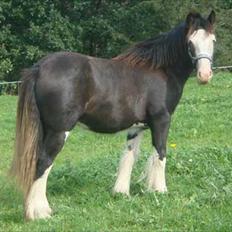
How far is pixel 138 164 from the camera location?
27.2ft

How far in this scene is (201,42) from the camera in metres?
6.59

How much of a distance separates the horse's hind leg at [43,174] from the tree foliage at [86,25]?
19.8 meters

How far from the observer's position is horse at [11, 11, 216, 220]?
6152 millimetres

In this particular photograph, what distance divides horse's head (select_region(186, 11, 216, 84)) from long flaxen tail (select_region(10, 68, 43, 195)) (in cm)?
173

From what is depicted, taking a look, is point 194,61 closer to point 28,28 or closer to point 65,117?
point 65,117

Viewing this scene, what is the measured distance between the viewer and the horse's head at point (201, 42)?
6547 mm

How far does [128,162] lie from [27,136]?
1.39m

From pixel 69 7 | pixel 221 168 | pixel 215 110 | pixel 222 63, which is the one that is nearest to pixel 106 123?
pixel 221 168

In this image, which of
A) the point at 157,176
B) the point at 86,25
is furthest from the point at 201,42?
the point at 86,25

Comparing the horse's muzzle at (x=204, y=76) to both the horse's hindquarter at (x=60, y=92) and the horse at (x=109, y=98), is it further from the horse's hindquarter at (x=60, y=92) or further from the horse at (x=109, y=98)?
the horse's hindquarter at (x=60, y=92)

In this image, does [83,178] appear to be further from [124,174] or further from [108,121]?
[108,121]

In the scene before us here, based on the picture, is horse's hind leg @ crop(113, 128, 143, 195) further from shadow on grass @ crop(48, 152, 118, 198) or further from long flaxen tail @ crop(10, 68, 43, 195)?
long flaxen tail @ crop(10, 68, 43, 195)

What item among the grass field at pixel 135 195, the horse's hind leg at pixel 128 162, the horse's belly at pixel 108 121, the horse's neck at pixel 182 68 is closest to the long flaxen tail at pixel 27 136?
the grass field at pixel 135 195

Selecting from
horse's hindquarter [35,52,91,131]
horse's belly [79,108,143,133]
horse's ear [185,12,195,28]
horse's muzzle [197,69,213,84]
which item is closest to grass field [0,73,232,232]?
horse's belly [79,108,143,133]
